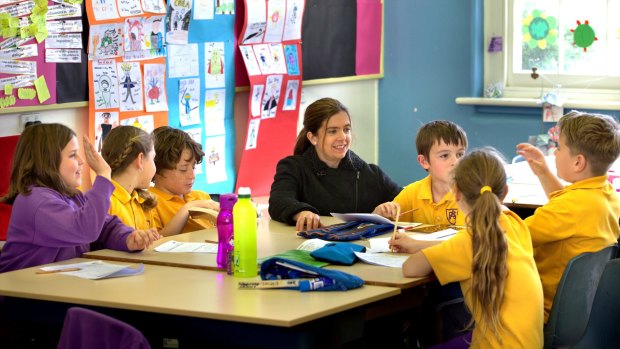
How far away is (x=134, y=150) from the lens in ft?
11.7

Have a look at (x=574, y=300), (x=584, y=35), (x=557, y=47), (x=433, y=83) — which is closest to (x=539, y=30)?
(x=557, y=47)

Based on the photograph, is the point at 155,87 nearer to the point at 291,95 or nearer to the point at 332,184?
the point at 291,95

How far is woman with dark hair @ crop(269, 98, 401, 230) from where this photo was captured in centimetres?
398

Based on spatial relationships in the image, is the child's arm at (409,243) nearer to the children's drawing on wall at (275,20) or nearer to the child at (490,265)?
the child at (490,265)

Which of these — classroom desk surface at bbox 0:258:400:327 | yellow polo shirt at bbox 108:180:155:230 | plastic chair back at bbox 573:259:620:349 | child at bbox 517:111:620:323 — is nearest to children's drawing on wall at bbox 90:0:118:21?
yellow polo shirt at bbox 108:180:155:230

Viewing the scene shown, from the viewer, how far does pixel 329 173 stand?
4.02 m

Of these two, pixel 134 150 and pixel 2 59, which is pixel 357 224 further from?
pixel 2 59

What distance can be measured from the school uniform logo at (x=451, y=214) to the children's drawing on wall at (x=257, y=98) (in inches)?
83.5

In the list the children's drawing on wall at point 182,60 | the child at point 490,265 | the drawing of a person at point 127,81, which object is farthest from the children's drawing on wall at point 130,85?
the child at point 490,265

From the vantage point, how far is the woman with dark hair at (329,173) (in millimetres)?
3977

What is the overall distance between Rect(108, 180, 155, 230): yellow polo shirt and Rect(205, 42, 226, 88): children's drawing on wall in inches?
67.5

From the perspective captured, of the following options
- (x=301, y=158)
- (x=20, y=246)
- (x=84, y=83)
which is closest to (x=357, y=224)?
(x=301, y=158)

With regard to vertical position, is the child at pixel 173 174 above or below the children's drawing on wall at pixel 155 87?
below

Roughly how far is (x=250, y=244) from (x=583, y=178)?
1.19m
